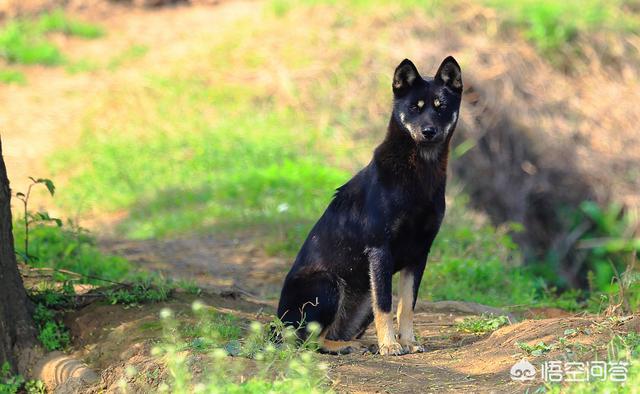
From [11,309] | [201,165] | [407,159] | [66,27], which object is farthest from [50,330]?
[66,27]

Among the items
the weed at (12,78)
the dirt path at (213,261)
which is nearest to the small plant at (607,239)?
the dirt path at (213,261)

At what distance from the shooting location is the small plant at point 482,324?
21.4ft

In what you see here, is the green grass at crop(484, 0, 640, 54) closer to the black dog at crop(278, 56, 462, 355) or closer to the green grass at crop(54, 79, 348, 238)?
the green grass at crop(54, 79, 348, 238)

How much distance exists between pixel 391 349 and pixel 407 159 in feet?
3.80

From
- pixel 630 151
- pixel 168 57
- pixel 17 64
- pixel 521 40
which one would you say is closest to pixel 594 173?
pixel 630 151

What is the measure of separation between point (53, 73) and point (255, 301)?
9.60 metres

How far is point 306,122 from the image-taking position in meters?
14.0

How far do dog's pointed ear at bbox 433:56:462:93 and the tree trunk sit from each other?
108 inches

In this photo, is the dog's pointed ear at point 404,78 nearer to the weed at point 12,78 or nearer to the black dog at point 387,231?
the black dog at point 387,231

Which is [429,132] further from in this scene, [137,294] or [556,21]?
[556,21]

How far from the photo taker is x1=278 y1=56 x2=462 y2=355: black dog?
5977 millimetres

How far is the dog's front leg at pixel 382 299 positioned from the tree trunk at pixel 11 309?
2.16m

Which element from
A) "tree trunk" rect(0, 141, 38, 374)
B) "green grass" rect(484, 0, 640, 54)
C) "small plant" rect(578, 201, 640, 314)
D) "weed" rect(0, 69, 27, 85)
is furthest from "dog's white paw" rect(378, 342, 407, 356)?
"weed" rect(0, 69, 27, 85)

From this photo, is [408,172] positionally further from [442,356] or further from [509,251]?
[509,251]
